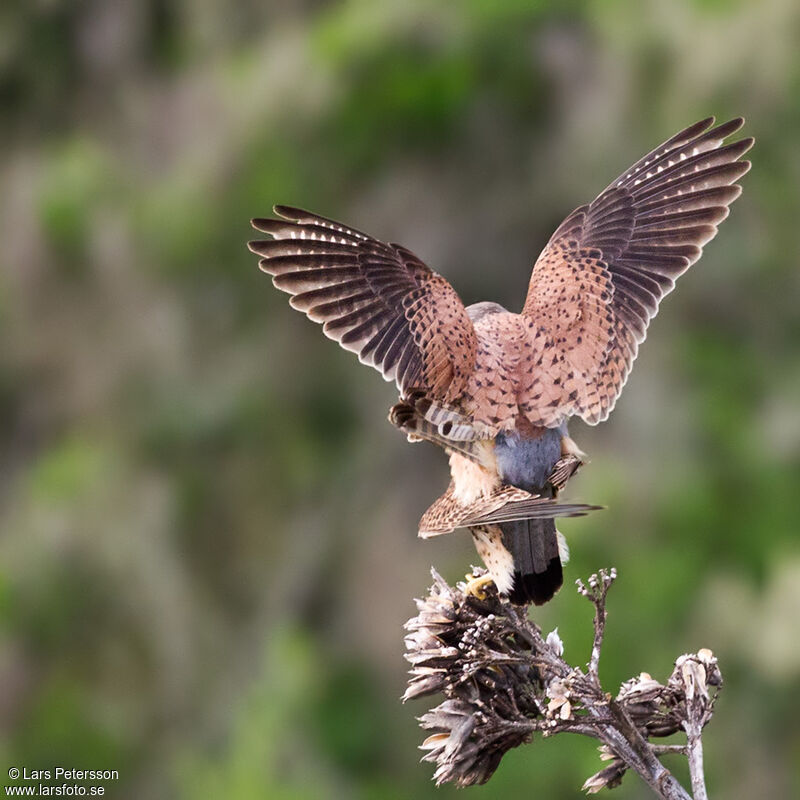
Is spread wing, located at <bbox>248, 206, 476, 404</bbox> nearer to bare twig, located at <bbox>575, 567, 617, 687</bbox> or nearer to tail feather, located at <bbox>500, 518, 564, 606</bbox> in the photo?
tail feather, located at <bbox>500, 518, 564, 606</bbox>

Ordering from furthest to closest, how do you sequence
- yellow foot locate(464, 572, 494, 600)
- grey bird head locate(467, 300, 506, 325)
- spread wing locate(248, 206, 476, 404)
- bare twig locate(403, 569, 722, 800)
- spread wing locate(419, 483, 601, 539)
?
grey bird head locate(467, 300, 506, 325), spread wing locate(248, 206, 476, 404), yellow foot locate(464, 572, 494, 600), spread wing locate(419, 483, 601, 539), bare twig locate(403, 569, 722, 800)

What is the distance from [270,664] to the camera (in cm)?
497

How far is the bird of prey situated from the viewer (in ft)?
5.72

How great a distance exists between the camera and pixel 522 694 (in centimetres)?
149

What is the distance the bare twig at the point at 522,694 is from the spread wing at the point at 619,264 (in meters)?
0.48

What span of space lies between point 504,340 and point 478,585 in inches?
17.9

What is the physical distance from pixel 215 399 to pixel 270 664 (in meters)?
1.22

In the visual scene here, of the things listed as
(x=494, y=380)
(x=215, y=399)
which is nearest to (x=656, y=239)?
(x=494, y=380)

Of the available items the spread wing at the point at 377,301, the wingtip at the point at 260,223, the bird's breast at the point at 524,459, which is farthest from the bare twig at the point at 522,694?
the wingtip at the point at 260,223

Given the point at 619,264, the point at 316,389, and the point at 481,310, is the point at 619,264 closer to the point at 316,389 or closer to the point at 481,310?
the point at 481,310

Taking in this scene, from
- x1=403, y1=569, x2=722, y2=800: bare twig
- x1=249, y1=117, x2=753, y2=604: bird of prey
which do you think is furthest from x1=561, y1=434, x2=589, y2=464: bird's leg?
x1=403, y1=569, x2=722, y2=800: bare twig

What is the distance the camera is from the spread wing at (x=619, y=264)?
196 centimetres

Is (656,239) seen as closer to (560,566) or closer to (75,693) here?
(560,566)

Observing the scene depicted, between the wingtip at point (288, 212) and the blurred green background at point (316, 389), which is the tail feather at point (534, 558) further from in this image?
the blurred green background at point (316, 389)
